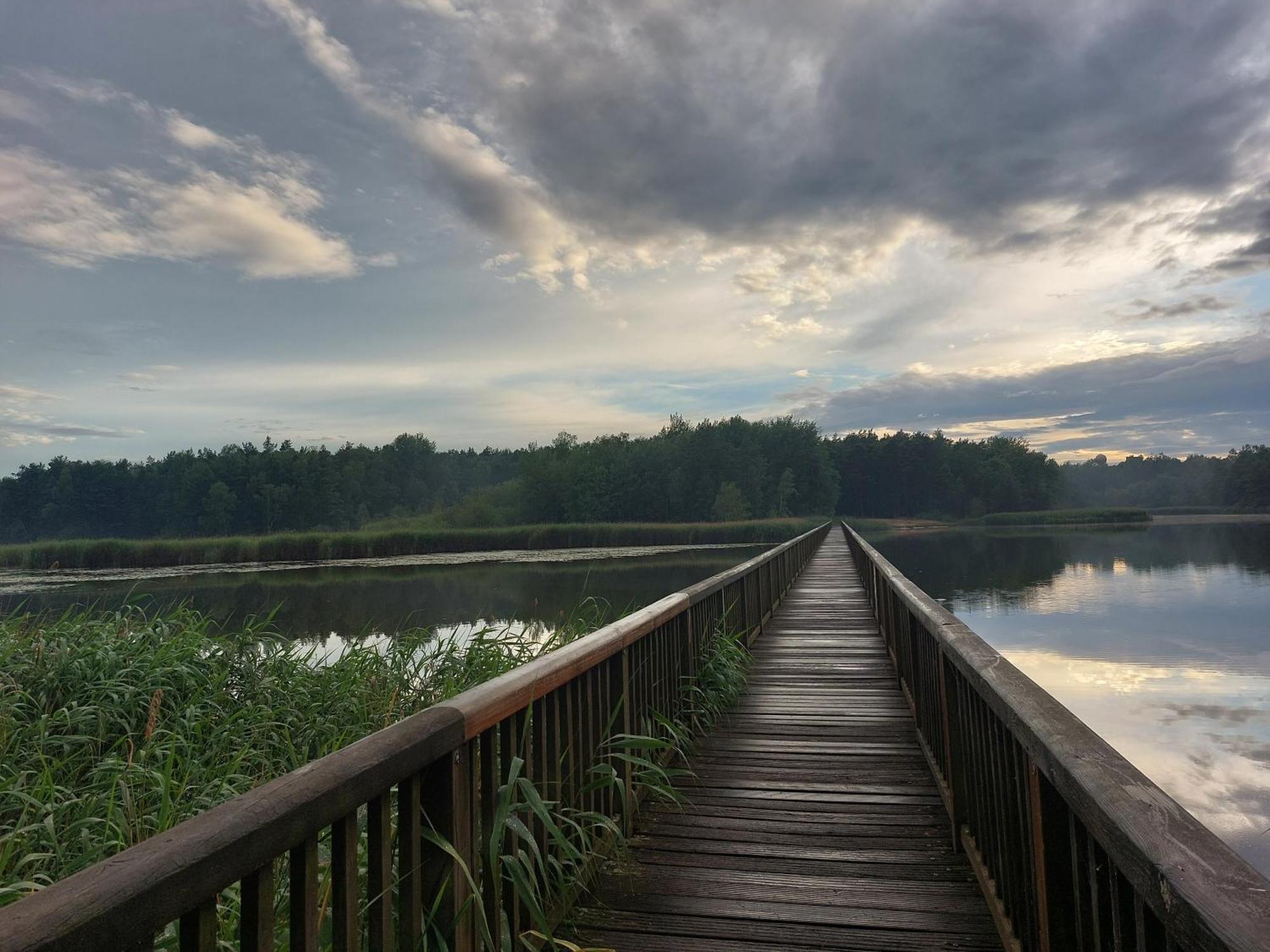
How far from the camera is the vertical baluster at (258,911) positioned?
47.3 inches

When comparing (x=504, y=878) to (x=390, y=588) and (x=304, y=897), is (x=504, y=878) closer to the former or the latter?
(x=304, y=897)

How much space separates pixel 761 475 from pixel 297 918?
8652 cm

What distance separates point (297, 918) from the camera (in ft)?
4.42

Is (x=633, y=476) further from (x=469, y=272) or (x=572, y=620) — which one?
(x=572, y=620)

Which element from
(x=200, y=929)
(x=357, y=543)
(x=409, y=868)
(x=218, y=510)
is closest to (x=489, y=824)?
(x=409, y=868)

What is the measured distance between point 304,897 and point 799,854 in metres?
2.47

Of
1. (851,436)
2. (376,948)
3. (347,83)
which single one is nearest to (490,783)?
(376,948)

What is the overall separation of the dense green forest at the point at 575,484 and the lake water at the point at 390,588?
44101mm

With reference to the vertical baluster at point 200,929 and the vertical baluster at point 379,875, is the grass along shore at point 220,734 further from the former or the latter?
the vertical baluster at point 200,929

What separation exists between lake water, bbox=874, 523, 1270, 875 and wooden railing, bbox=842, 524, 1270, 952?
4.72 m

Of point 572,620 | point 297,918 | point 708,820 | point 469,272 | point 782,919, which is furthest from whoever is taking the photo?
point 469,272

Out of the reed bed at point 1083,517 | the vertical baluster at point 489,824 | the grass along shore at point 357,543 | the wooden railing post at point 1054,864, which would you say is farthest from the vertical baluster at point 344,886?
the reed bed at point 1083,517

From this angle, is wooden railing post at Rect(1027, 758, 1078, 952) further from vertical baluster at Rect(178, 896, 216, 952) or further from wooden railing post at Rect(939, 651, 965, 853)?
vertical baluster at Rect(178, 896, 216, 952)

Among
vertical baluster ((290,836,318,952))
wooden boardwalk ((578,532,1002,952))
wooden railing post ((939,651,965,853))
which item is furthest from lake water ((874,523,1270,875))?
vertical baluster ((290,836,318,952))
